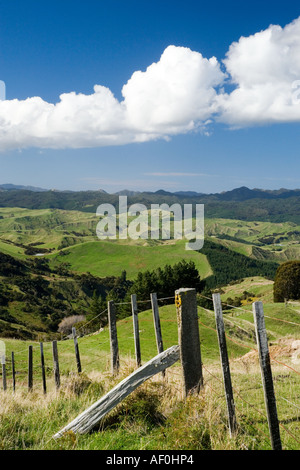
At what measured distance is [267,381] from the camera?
16.7 ft

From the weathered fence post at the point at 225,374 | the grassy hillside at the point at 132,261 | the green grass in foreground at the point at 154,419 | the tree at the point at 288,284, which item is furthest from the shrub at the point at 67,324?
the weathered fence post at the point at 225,374

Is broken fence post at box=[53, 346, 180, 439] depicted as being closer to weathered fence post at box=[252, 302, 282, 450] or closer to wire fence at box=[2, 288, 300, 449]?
wire fence at box=[2, 288, 300, 449]

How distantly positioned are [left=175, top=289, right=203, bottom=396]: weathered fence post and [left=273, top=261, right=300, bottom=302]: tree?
56948 mm

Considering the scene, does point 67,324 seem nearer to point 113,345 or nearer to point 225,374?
point 113,345

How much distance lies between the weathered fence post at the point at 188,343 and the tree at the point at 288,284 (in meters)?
56.9

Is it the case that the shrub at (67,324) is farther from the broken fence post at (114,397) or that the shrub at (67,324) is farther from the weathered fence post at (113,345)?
the broken fence post at (114,397)

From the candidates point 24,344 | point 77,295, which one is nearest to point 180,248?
point 77,295

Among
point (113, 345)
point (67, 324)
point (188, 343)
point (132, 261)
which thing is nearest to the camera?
point (188, 343)

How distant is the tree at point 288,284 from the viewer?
59.2 metres

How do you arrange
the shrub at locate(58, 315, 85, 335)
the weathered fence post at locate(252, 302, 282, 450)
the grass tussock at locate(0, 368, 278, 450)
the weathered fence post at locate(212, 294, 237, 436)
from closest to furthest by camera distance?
the weathered fence post at locate(252, 302, 282, 450)
the grass tussock at locate(0, 368, 278, 450)
the weathered fence post at locate(212, 294, 237, 436)
the shrub at locate(58, 315, 85, 335)

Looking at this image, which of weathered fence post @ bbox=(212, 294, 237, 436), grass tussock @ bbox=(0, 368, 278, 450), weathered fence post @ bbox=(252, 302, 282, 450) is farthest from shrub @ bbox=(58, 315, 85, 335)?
weathered fence post @ bbox=(252, 302, 282, 450)

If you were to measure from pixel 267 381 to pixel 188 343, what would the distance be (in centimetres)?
201

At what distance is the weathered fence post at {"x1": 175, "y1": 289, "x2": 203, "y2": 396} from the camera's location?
6.78 metres

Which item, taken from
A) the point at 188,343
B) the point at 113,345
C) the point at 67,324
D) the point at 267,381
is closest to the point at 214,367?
the point at 113,345
